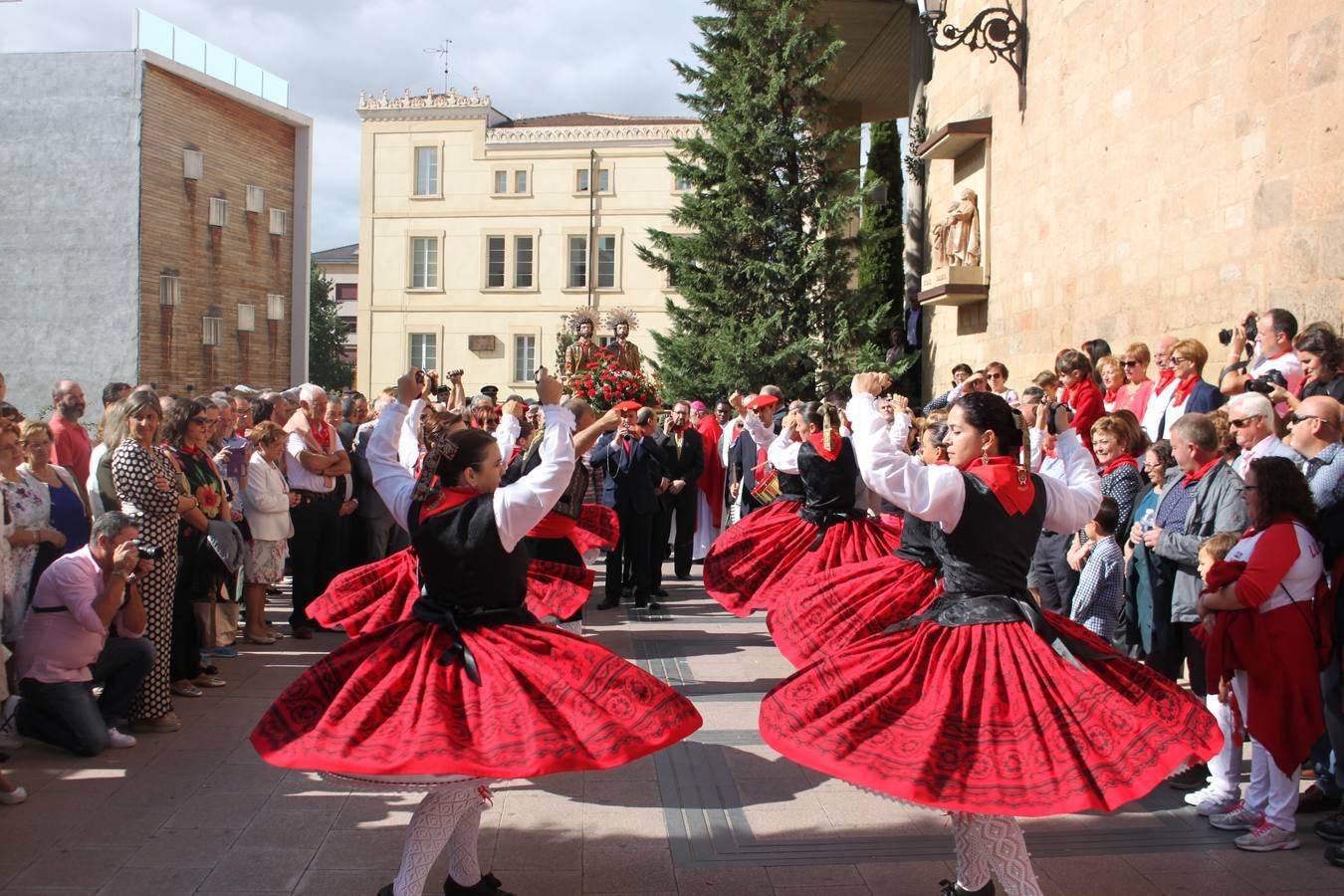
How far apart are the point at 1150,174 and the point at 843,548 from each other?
228 inches

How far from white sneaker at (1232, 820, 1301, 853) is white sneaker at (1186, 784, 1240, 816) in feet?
1.24

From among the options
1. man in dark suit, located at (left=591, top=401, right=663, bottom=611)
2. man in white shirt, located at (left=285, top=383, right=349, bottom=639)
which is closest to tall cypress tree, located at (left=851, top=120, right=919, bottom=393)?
man in dark suit, located at (left=591, top=401, right=663, bottom=611)

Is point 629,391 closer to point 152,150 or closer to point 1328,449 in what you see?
point 1328,449

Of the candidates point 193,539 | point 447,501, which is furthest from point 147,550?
point 447,501

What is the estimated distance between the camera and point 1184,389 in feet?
26.8

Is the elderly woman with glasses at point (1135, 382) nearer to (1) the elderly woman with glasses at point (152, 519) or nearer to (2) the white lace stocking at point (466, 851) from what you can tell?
(2) the white lace stocking at point (466, 851)

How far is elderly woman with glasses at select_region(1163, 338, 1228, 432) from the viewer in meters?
7.93

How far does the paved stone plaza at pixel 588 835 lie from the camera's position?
460 centimetres

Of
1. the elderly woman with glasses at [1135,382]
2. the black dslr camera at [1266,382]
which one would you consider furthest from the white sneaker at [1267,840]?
the elderly woman with glasses at [1135,382]

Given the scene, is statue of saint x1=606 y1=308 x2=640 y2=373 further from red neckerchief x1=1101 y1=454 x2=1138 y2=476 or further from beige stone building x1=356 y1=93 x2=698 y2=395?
beige stone building x1=356 y1=93 x2=698 y2=395

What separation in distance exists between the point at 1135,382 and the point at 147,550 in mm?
7285

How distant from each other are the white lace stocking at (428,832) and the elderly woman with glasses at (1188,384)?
5.87 metres

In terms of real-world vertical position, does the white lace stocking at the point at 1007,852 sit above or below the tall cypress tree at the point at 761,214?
below

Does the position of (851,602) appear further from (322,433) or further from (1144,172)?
(1144,172)
